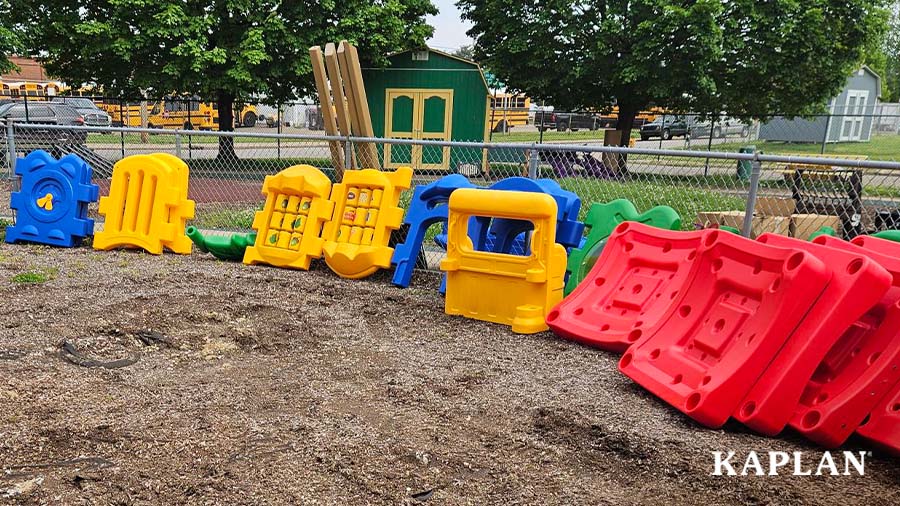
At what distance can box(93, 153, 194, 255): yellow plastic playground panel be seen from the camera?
7.33 meters

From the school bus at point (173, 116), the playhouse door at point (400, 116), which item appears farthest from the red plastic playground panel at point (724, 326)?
the school bus at point (173, 116)

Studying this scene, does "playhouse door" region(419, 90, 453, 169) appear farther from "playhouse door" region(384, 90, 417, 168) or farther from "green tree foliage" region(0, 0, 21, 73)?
"green tree foliage" region(0, 0, 21, 73)

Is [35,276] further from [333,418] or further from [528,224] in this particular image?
[528,224]

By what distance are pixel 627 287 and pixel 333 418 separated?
7.93 ft

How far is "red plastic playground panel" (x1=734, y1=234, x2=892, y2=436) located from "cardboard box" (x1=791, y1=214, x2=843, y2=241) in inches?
133

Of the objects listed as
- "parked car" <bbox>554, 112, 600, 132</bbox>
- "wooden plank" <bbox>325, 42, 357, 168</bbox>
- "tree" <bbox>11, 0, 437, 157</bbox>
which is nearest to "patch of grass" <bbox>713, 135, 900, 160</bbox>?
"parked car" <bbox>554, 112, 600, 132</bbox>

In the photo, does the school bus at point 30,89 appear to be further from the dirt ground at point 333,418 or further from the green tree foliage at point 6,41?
the dirt ground at point 333,418

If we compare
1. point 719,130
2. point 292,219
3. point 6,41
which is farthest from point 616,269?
point 719,130

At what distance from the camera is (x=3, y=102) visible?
690 inches

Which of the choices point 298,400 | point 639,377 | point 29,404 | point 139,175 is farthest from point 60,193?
point 639,377

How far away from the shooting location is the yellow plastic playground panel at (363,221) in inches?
259

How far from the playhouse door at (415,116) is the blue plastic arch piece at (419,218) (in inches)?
416

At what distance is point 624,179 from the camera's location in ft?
41.7

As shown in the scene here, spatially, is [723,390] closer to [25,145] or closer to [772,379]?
[772,379]
